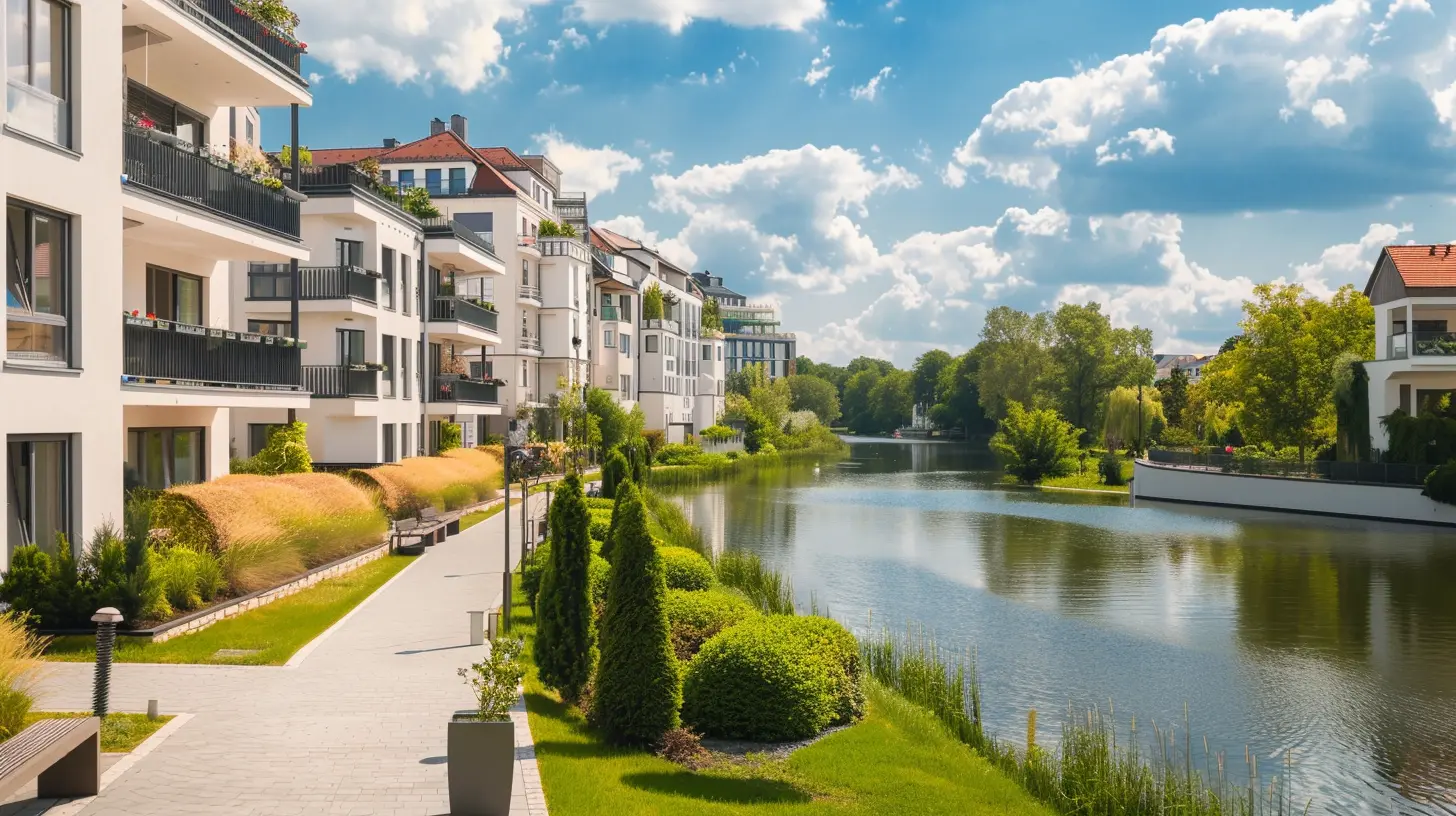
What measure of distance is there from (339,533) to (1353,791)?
54.0 feet

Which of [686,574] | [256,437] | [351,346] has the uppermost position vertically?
[351,346]

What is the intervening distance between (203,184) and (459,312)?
19.9m

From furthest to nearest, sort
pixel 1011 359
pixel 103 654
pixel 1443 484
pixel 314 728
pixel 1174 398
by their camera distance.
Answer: pixel 1011 359, pixel 1174 398, pixel 1443 484, pixel 314 728, pixel 103 654

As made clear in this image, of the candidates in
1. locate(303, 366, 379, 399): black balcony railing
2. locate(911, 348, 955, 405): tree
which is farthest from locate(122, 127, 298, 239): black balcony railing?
locate(911, 348, 955, 405): tree

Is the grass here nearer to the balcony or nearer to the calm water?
the calm water

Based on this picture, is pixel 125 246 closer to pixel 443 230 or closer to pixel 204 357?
pixel 204 357

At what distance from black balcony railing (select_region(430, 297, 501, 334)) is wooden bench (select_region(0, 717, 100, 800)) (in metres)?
30.3

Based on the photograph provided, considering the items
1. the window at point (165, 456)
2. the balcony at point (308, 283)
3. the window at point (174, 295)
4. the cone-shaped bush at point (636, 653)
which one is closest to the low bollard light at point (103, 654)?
the cone-shaped bush at point (636, 653)

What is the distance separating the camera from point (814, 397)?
159 m

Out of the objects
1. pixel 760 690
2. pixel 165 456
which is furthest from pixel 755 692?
pixel 165 456

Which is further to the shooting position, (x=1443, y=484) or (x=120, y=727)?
(x=1443, y=484)

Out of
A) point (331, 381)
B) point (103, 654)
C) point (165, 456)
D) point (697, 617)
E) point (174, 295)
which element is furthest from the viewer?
point (331, 381)

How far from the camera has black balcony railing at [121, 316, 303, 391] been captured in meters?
17.1

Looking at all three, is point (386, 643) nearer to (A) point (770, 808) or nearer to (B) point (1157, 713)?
(A) point (770, 808)
